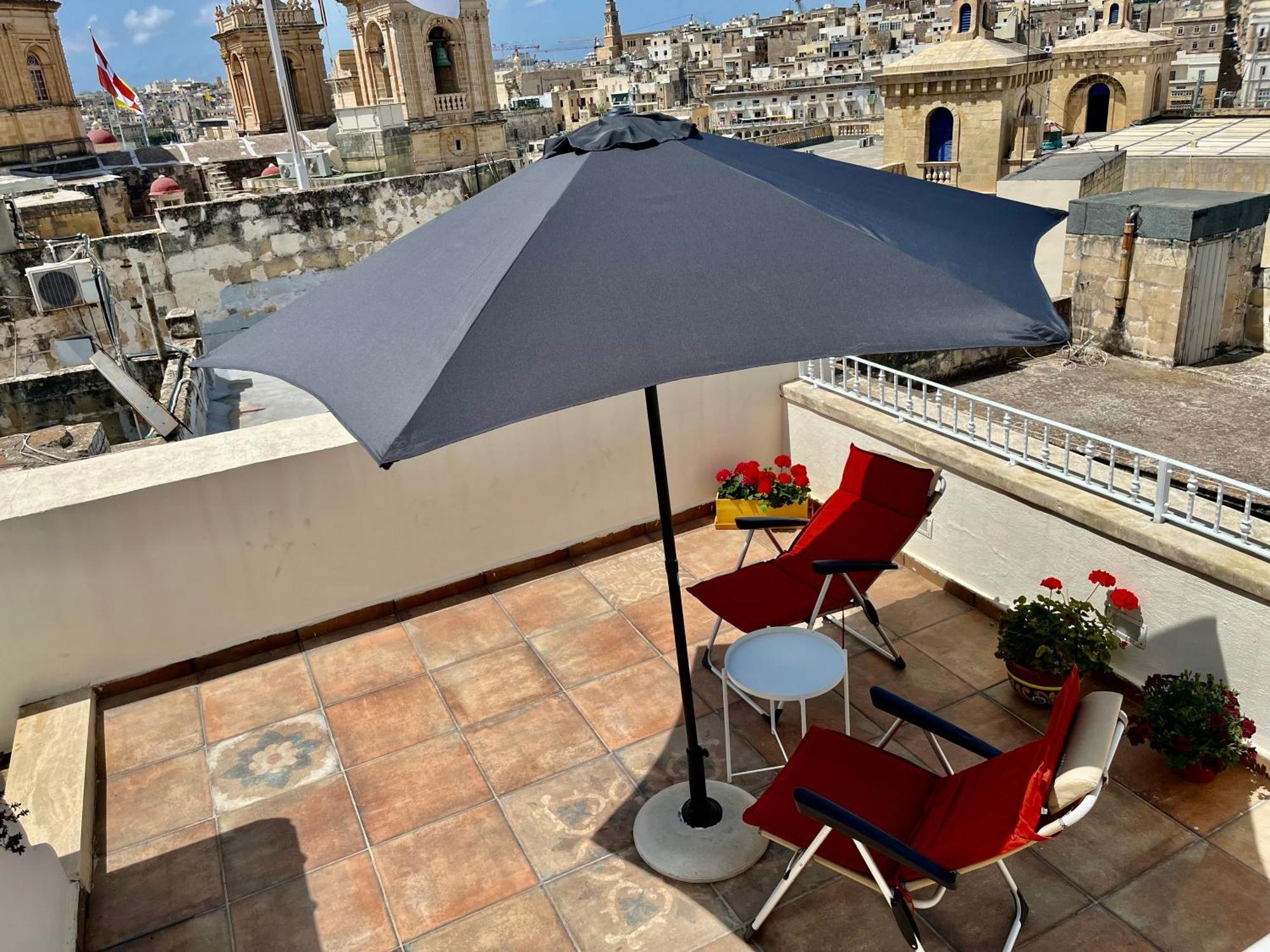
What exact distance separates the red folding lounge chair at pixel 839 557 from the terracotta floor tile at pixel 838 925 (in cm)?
100

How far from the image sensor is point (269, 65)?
42.9 metres

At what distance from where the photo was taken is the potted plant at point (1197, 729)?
3.21 meters

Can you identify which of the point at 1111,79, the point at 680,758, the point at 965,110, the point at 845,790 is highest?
the point at 1111,79

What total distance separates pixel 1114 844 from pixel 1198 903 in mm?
297

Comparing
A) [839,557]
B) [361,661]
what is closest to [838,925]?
[839,557]

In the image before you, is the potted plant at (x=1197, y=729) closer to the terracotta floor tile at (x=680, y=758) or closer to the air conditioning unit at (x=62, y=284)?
the terracotta floor tile at (x=680, y=758)

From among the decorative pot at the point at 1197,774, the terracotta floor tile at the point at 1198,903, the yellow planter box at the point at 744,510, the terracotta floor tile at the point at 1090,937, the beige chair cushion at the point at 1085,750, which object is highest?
the beige chair cushion at the point at 1085,750

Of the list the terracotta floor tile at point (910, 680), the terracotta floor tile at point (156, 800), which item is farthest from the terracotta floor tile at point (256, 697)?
the terracotta floor tile at point (910, 680)

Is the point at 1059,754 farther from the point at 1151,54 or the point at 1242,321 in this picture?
the point at 1151,54

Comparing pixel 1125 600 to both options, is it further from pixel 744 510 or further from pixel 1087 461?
pixel 744 510

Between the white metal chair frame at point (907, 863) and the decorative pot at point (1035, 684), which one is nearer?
the white metal chair frame at point (907, 863)

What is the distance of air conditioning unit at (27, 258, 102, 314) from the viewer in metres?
9.38

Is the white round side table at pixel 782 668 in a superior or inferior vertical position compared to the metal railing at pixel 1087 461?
inferior

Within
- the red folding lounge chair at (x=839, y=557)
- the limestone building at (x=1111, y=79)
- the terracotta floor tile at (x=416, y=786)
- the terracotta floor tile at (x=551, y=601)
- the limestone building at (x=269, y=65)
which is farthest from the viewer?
the limestone building at (x=269, y=65)
